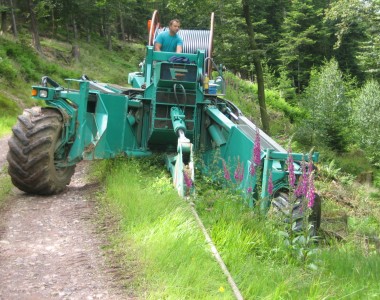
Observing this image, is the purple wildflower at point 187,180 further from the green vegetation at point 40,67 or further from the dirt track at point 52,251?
the green vegetation at point 40,67

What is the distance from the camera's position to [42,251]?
5148mm

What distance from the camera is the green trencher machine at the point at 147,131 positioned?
6.83m

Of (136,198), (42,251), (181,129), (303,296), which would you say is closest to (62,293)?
(42,251)

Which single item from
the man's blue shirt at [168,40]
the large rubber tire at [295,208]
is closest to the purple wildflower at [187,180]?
the large rubber tire at [295,208]

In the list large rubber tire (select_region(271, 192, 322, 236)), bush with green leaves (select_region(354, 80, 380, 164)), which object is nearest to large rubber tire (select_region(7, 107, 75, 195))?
large rubber tire (select_region(271, 192, 322, 236))

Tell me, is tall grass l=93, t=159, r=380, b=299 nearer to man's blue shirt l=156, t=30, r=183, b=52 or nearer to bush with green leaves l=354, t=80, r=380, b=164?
man's blue shirt l=156, t=30, r=183, b=52

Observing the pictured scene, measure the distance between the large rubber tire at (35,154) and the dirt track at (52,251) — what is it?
8.2 inches

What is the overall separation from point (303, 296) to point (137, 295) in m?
1.24

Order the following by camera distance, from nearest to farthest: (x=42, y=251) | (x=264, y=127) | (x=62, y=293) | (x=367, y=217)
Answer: (x=62, y=293) < (x=42, y=251) < (x=367, y=217) < (x=264, y=127)

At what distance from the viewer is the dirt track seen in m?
4.24

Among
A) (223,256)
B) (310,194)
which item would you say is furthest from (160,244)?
(310,194)

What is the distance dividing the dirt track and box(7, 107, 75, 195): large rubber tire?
0.68 feet

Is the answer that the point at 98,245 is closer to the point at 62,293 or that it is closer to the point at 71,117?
the point at 62,293

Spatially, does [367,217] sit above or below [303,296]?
below
